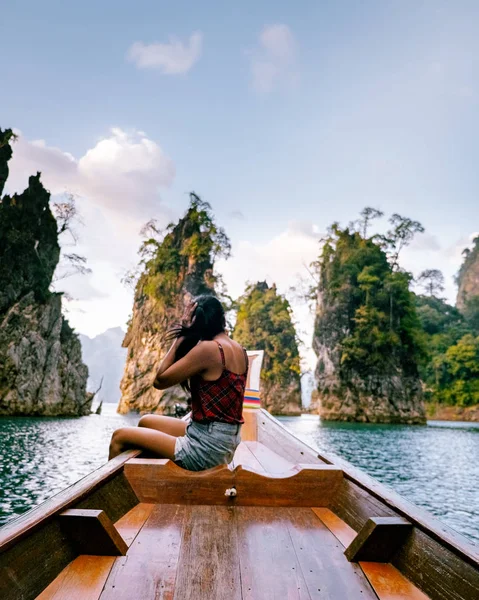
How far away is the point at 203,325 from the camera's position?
239cm

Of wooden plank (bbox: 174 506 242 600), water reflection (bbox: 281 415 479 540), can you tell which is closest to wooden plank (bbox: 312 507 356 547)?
wooden plank (bbox: 174 506 242 600)

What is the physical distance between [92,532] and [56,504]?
6.0 inches

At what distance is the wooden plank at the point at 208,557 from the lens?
129 cm

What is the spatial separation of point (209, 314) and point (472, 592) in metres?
1.64

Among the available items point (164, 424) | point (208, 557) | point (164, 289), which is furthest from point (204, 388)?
point (164, 289)

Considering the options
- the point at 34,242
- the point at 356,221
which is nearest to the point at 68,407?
the point at 34,242

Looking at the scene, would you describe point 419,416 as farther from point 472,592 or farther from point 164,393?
point 472,592

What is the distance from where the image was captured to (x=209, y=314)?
239 cm

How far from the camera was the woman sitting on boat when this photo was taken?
2.26 metres

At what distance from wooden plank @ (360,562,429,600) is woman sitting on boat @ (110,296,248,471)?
38.6 inches

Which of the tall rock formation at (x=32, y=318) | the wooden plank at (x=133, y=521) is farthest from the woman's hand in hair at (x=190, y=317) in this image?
the tall rock formation at (x=32, y=318)

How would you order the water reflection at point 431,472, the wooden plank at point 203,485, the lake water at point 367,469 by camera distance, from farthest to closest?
1. the water reflection at point 431,472
2. the lake water at point 367,469
3. the wooden plank at point 203,485

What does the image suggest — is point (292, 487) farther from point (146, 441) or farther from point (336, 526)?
point (146, 441)

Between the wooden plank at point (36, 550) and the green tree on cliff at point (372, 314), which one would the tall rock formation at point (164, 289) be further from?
the wooden plank at point (36, 550)
